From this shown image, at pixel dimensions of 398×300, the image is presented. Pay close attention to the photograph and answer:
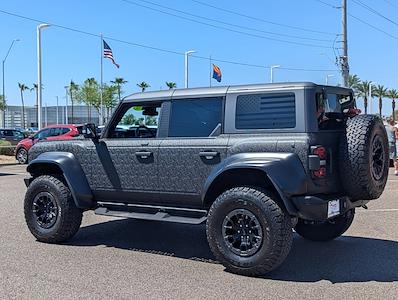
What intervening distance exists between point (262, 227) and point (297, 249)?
4.93ft

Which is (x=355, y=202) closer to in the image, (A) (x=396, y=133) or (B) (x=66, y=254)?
(B) (x=66, y=254)

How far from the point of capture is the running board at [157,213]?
241 inches

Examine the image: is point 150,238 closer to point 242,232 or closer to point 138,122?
point 138,122

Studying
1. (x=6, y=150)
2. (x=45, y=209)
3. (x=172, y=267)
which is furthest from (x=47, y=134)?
(x=172, y=267)

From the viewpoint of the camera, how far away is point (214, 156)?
19.3ft

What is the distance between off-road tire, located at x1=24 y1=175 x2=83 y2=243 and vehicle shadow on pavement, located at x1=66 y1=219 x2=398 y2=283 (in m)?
0.24

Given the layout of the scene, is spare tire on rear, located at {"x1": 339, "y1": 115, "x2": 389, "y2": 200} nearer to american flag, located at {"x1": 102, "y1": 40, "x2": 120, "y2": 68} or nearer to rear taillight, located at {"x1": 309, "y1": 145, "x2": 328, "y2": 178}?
rear taillight, located at {"x1": 309, "y1": 145, "x2": 328, "y2": 178}

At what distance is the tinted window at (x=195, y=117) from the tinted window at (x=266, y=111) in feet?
A: 0.96

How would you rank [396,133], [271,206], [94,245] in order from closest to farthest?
[271,206], [94,245], [396,133]

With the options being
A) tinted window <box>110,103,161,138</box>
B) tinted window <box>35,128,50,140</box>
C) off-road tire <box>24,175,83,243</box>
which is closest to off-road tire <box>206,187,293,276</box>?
tinted window <box>110,103,161,138</box>

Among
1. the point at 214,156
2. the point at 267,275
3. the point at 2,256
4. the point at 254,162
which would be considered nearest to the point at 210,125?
the point at 214,156

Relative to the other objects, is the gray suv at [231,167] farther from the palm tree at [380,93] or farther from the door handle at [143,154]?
the palm tree at [380,93]

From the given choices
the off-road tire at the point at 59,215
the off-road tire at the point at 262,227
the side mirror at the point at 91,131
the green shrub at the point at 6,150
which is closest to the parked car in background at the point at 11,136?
the green shrub at the point at 6,150

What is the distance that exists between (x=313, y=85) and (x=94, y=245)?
3.56 metres
